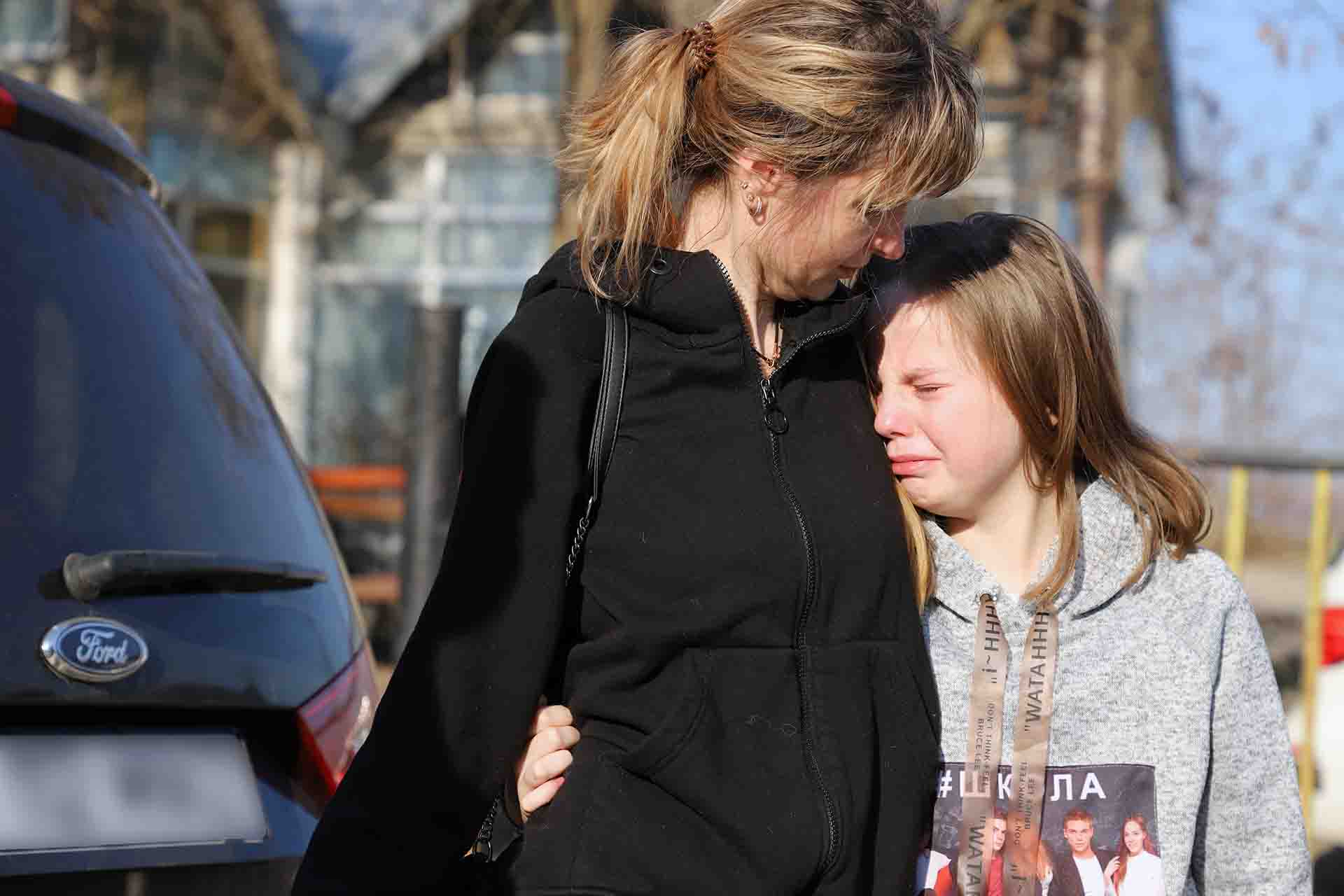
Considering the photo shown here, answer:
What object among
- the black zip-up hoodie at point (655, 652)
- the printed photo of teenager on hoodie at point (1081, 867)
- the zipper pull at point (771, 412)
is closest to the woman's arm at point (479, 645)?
the black zip-up hoodie at point (655, 652)

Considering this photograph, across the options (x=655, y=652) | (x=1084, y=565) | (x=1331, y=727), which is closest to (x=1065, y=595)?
(x=1084, y=565)

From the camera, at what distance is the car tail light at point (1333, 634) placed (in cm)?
468

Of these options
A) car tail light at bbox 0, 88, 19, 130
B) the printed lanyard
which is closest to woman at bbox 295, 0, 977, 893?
the printed lanyard

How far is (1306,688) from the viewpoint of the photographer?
18.1 feet

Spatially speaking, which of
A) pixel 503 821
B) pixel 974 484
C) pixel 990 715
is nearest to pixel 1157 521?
pixel 974 484

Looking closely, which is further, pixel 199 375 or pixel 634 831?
pixel 199 375

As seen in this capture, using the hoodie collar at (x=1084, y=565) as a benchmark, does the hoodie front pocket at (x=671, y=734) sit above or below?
below

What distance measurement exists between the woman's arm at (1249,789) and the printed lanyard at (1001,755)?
26 centimetres

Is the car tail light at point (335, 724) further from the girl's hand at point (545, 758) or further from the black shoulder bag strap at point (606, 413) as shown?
the black shoulder bag strap at point (606, 413)

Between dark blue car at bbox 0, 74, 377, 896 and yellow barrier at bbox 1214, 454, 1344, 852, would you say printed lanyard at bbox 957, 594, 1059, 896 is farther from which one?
yellow barrier at bbox 1214, 454, 1344, 852

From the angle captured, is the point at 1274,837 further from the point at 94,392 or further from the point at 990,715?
the point at 94,392

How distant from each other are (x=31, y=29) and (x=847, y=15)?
50.3ft

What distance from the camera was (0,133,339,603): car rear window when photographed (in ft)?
6.66

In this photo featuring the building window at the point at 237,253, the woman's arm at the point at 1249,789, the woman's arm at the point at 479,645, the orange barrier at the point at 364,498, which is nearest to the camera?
the woman's arm at the point at 479,645
